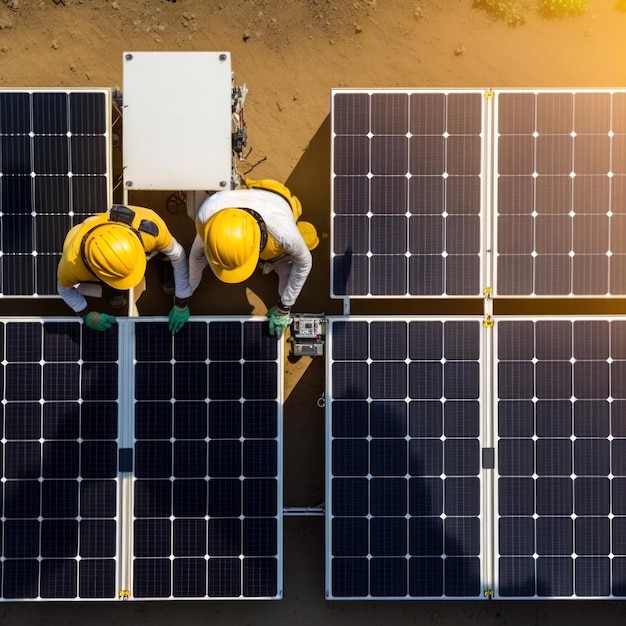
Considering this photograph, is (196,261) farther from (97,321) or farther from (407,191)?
(407,191)

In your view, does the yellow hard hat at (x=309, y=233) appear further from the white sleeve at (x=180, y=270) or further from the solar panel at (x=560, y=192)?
the solar panel at (x=560, y=192)

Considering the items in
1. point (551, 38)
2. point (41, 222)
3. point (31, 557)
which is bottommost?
point (31, 557)

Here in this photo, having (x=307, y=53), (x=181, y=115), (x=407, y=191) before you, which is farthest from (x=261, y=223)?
(x=307, y=53)

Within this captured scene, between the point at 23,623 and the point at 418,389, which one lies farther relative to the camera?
the point at 23,623

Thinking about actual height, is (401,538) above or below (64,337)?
below

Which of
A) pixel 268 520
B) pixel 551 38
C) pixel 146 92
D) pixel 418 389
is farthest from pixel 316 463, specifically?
pixel 551 38

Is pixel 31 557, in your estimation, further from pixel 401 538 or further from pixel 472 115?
pixel 472 115
